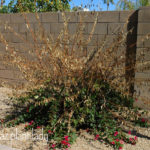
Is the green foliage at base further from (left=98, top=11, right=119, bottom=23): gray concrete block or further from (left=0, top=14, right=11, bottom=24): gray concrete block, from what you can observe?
(left=0, top=14, right=11, bottom=24): gray concrete block

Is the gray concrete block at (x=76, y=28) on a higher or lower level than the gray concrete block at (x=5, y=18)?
lower

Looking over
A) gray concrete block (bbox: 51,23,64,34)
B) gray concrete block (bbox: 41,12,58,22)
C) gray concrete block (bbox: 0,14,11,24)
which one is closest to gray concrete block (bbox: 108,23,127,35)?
gray concrete block (bbox: 51,23,64,34)

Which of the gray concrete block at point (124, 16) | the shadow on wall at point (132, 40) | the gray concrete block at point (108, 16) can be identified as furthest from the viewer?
the gray concrete block at point (108, 16)

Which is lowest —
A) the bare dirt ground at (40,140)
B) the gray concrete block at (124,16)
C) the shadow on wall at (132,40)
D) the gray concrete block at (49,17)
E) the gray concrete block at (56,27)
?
the bare dirt ground at (40,140)

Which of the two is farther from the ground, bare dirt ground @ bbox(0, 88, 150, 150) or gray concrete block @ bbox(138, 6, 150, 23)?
gray concrete block @ bbox(138, 6, 150, 23)

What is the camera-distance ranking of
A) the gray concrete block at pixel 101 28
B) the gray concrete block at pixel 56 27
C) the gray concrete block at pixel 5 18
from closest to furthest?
the gray concrete block at pixel 101 28 → the gray concrete block at pixel 56 27 → the gray concrete block at pixel 5 18

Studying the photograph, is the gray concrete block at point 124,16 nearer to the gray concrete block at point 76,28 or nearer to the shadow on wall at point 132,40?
the shadow on wall at point 132,40

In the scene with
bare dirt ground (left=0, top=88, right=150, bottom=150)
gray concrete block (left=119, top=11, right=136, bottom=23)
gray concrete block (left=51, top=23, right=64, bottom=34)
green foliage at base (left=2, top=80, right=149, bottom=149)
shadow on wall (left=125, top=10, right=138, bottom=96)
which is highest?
gray concrete block (left=119, top=11, right=136, bottom=23)

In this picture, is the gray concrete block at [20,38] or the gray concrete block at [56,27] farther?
the gray concrete block at [20,38]

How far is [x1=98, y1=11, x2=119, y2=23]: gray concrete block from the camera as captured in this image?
437 cm

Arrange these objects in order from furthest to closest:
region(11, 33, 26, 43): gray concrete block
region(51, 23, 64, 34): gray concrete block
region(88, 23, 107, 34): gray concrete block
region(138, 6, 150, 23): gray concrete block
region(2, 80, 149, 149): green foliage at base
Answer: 1. region(11, 33, 26, 43): gray concrete block
2. region(51, 23, 64, 34): gray concrete block
3. region(88, 23, 107, 34): gray concrete block
4. region(138, 6, 150, 23): gray concrete block
5. region(2, 80, 149, 149): green foliage at base

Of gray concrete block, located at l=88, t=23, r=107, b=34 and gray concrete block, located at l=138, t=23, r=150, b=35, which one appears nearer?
gray concrete block, located at l=138, t=23, r=150, b=35

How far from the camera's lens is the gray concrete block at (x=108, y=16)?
14.3ft

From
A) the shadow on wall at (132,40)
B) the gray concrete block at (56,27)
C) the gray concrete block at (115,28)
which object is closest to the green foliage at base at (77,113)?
the shadow on wall at (132,40)
